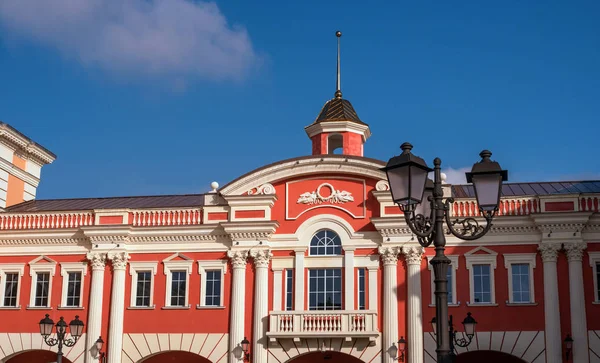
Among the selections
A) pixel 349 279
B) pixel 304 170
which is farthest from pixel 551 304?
pixel 304 170

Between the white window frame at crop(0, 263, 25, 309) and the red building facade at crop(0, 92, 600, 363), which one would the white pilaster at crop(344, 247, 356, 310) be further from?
the white window frame at crop(0, 263, 25, 309)

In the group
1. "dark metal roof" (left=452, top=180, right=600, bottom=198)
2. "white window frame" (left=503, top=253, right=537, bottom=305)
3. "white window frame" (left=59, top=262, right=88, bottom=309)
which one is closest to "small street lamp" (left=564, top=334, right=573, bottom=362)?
"white window frame" (left=503, top=253, right=537, bottom=305)

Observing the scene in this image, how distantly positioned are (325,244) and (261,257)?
2.59 meters

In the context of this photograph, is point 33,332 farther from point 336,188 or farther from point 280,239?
point 336,188

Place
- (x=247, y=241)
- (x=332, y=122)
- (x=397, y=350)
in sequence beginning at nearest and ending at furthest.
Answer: (x=397, y=350), (x=247, y=241), (x=332, y=122)

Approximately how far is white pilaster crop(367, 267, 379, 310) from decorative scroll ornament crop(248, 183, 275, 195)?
16.7ft

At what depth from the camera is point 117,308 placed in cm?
3170

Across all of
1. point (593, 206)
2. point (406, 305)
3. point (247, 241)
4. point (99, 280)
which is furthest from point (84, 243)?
point (593, 206)

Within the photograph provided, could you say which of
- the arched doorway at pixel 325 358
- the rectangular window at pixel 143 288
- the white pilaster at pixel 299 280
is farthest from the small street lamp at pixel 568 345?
the rectangular window at pixel 143 288

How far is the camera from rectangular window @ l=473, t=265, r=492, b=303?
97.5 ft

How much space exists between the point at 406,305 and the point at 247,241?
675cm

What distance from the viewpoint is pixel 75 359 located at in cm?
3170

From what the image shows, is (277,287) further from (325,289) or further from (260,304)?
(325,289)

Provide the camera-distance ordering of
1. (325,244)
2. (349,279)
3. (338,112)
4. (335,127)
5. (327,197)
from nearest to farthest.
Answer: (349,279) → (325,244) → (327,197) → (335,127) → (338,112)
